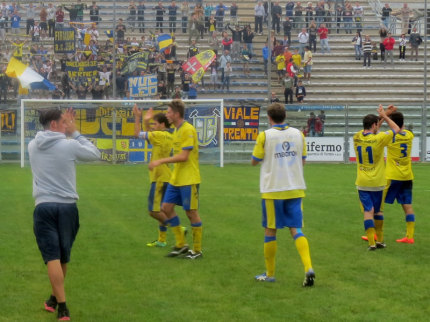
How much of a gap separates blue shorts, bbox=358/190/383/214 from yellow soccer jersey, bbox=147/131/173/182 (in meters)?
2.84

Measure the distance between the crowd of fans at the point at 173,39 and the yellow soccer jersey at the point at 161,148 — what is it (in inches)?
697

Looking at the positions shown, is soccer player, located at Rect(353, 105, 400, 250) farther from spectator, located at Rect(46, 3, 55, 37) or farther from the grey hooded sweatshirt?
spectator, located at Rect(46, 3, 55, 37)

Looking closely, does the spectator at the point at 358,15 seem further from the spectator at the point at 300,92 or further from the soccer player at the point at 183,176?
the soccer player at the point at 183,176

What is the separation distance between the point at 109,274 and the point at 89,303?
1355 millimetres

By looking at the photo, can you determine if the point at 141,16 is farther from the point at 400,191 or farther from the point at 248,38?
the point at 400,191

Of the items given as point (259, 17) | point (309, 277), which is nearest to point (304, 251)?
point (309, 277)

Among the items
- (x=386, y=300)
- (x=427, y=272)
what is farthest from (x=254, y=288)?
(x=427, y=272)

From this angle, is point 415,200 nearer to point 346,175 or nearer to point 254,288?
point 346,175

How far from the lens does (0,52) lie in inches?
1248

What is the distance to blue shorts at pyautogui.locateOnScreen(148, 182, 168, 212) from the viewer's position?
10.9 metres

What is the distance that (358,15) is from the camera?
125ft

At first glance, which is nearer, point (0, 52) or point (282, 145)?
point (282, 145)

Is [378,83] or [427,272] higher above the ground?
[378,83]

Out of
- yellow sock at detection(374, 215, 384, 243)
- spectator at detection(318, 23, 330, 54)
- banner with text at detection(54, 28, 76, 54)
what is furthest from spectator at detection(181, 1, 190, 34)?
yellow sock at detection(374, 215, 384, 243)
